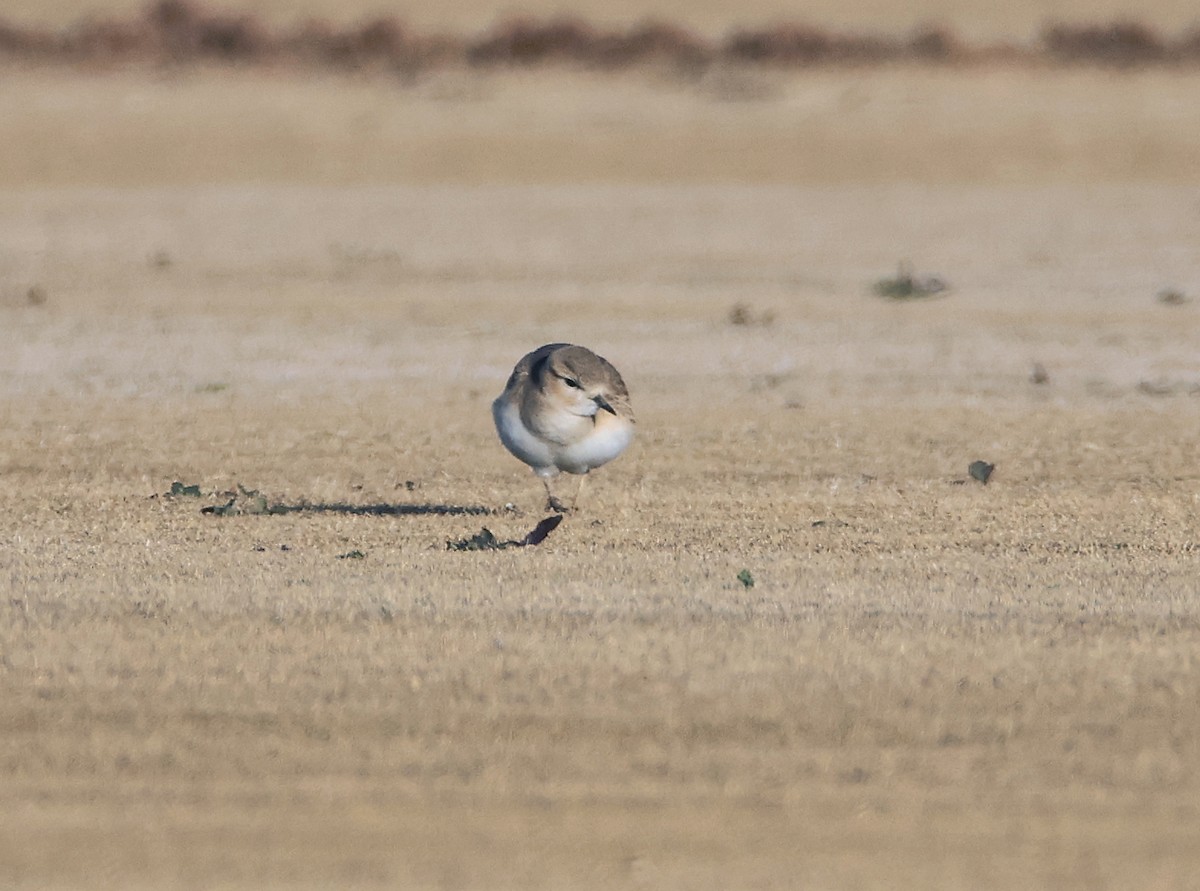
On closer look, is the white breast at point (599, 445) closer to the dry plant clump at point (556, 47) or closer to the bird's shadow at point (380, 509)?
the bird's shadow at point (380, 509)

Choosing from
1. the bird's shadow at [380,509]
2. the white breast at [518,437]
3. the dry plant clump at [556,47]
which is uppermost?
the white breast at [518,437]

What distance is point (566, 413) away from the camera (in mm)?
8055

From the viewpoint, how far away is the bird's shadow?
29.7ft

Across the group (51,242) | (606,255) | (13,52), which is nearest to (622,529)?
(606,255)

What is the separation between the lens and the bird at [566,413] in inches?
318

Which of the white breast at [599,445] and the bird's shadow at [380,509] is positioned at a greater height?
the white breast at [599,445]

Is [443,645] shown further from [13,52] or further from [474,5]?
[474,5]

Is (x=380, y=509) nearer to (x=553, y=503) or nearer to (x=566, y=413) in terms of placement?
(x=553, y=503)

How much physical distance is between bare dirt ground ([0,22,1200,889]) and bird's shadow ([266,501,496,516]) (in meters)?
0.04

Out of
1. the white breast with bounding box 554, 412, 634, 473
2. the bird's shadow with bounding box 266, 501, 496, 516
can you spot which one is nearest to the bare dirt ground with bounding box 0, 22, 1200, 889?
the bird's shadow with bounding box 266, 501, 496, 516

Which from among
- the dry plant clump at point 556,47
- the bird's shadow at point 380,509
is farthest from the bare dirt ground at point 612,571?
the dry plant clump at point 556,47

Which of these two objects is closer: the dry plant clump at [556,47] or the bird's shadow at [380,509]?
the bird's shadow at [380,509]

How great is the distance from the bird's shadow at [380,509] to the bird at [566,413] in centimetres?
86

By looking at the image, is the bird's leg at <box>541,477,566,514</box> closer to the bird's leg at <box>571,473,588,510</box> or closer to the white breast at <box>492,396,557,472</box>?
the bird's leg at <box>571,473,588,510</box>
